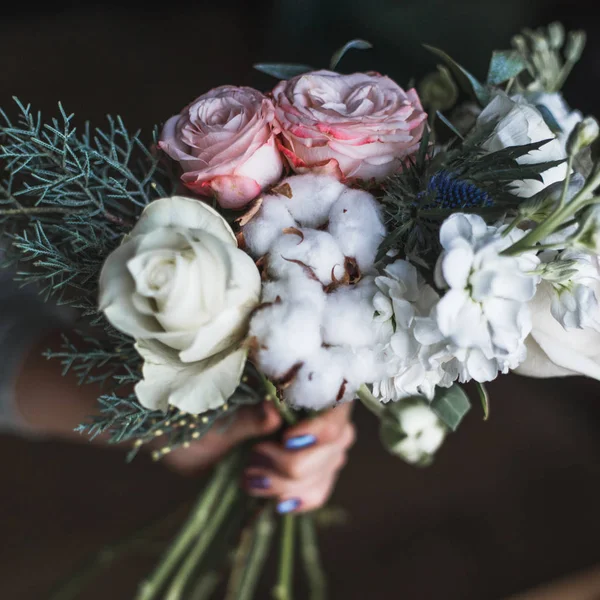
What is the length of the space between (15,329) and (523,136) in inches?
26.6

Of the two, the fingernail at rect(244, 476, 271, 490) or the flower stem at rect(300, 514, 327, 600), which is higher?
the fingernail at rect(244, 476, 271, 490)

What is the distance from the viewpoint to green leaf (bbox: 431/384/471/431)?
438 mm

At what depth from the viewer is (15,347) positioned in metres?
0.78

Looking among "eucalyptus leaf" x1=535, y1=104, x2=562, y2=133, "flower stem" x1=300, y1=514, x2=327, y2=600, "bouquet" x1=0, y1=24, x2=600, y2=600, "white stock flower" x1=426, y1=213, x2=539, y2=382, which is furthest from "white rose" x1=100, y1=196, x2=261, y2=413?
"flower stem" x1=300, y1=514, x2=327, y2=600

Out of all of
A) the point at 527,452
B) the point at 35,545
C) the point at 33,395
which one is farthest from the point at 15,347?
the point at 527,452

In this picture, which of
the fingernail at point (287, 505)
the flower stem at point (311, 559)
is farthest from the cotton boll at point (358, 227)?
the flower stem at point (311, 559)

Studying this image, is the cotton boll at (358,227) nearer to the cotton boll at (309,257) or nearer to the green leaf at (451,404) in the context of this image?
the cotton boll at (309,257)

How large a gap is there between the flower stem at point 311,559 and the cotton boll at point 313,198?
1.62 ft

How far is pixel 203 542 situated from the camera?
2.17 ft

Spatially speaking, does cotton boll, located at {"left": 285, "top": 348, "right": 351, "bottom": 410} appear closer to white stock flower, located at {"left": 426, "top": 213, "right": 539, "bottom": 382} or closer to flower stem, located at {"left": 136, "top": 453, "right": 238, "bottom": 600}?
white stock flower, located at {"left": 426, "top": 213, "right": 539, "bottom": 382}

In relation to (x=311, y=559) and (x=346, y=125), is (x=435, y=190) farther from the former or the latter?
(x=311, y=559)

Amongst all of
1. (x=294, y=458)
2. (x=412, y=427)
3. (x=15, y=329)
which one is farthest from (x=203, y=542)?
(x=15, y=329)

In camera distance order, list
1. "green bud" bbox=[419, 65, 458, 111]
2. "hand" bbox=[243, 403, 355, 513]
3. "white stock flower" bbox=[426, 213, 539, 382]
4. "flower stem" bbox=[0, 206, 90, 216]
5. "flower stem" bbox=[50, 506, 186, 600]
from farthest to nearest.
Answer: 1. "flower stem" bbox=[50, 506, 186, 600]
2. "hand" bbox=[243, 403, 355, 513]
3. "green bud" bbox=[419, 65, 458, 111]
4. "flower stem" bbox=[0, 206, 90, 216]
5. "white stock flower" bbox=[426, 213, 539, 382]

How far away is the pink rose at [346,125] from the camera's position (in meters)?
0.36
